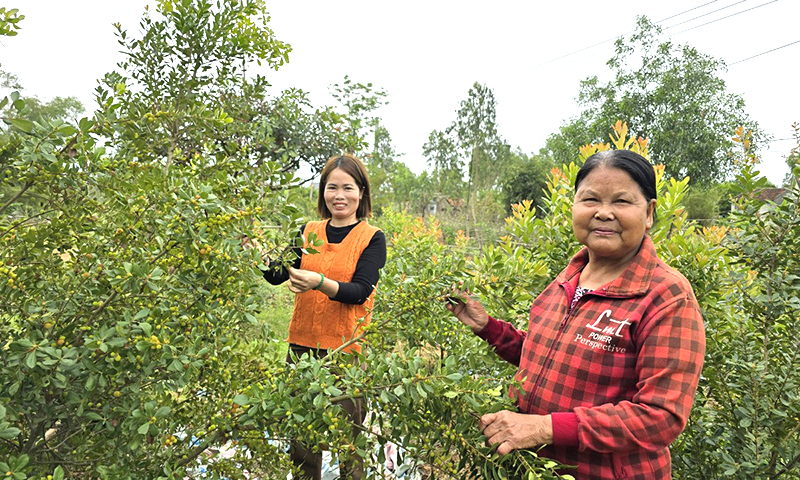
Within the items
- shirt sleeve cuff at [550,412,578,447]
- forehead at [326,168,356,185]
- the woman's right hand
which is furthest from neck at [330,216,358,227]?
shirt sleeve cuff at [550,412,578,447]

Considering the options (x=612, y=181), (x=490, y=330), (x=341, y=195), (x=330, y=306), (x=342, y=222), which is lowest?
(x=330, y=306)

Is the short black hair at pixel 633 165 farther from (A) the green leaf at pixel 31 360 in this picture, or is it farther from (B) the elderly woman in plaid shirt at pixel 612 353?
(A) the green leaf at pixel 31 360

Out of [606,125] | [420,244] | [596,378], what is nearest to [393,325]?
[596,378]

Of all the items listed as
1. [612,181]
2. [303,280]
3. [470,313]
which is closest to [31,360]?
[303,280]

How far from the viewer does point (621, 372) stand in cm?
127

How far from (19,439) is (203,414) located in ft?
1.59

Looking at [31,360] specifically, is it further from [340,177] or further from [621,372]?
[340,177]

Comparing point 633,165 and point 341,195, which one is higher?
point 633,165

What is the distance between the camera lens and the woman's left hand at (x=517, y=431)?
1202 millimetres

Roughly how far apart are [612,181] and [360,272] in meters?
1.40

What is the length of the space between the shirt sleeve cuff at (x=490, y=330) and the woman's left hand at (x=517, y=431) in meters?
0.49

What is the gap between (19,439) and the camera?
1.31 m

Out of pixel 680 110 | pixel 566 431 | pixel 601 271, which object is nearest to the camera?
pixel 566 431

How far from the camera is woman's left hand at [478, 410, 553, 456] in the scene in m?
1.20
